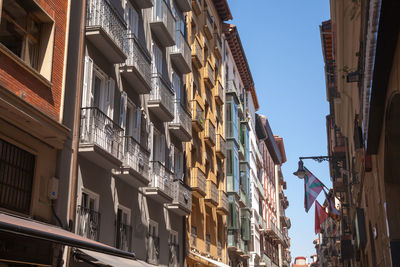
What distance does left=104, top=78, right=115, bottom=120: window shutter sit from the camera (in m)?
14.8

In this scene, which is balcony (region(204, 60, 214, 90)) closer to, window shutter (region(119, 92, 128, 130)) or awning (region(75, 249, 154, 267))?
window shutter (region(119, 92, 128, 130))

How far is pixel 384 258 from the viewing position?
11336 mm

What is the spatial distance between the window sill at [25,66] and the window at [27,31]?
0.81 feet

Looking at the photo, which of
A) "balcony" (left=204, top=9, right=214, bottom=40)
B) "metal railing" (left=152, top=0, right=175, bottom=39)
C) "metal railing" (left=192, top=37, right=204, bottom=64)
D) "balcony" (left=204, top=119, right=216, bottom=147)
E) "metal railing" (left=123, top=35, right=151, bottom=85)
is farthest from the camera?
"balcony" (left=204, top=9, right=214, bottom=40)

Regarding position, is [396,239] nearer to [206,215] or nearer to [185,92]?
[185,92]

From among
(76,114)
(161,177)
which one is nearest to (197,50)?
(161,177)

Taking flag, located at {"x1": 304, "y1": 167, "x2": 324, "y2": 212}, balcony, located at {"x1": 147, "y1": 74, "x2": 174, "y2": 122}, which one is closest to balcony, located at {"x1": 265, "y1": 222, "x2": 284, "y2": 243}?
flag, located at {"x1": 304, "y1": 167, "x2": 324, "y2": 212}

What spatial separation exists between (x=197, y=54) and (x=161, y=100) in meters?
8.83

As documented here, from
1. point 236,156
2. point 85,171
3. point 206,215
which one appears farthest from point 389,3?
point 236,156

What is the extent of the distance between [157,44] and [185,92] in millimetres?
4395

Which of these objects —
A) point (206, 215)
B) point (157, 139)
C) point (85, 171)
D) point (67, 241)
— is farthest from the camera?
point (206, 215)

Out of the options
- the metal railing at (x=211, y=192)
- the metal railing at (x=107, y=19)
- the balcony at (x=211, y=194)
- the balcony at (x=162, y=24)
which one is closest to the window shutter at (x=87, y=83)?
the metal railing at (x=107, y=19)

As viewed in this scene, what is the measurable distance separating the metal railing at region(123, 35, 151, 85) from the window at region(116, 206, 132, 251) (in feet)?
14.1

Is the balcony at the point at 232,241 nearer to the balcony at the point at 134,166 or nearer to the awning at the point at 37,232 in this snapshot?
the balcony at the point at 134,166
